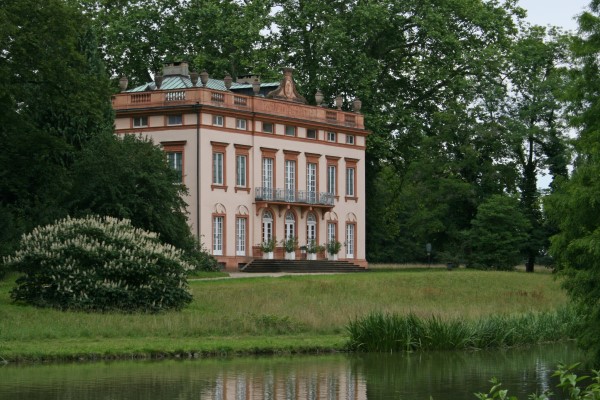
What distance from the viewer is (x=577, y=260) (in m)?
25.6

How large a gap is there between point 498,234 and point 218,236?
13.4 metres

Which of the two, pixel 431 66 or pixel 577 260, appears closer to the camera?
pixel 577 260

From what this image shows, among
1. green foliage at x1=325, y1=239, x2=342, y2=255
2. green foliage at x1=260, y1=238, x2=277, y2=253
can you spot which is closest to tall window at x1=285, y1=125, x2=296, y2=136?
green foliage at x1=260, y1=238, x2=277, y2=253

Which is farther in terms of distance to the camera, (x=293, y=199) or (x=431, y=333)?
(x=293, y=199)

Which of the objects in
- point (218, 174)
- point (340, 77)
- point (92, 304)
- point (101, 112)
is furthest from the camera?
point (340, 77)

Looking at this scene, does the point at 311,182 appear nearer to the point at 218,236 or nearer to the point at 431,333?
the point at 218,236

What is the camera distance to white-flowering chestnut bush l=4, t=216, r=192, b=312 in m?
36.8

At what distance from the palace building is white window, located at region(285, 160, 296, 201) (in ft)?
0.15

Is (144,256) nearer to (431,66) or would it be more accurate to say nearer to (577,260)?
(577,260)

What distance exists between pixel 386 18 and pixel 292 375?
4586cm

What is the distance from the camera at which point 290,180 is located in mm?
66062

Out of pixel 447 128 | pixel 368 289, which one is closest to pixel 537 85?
pixel 447 128

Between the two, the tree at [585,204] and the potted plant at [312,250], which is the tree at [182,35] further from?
the tree at [585,204]

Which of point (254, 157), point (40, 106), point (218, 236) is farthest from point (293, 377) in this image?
point (254, 157)
